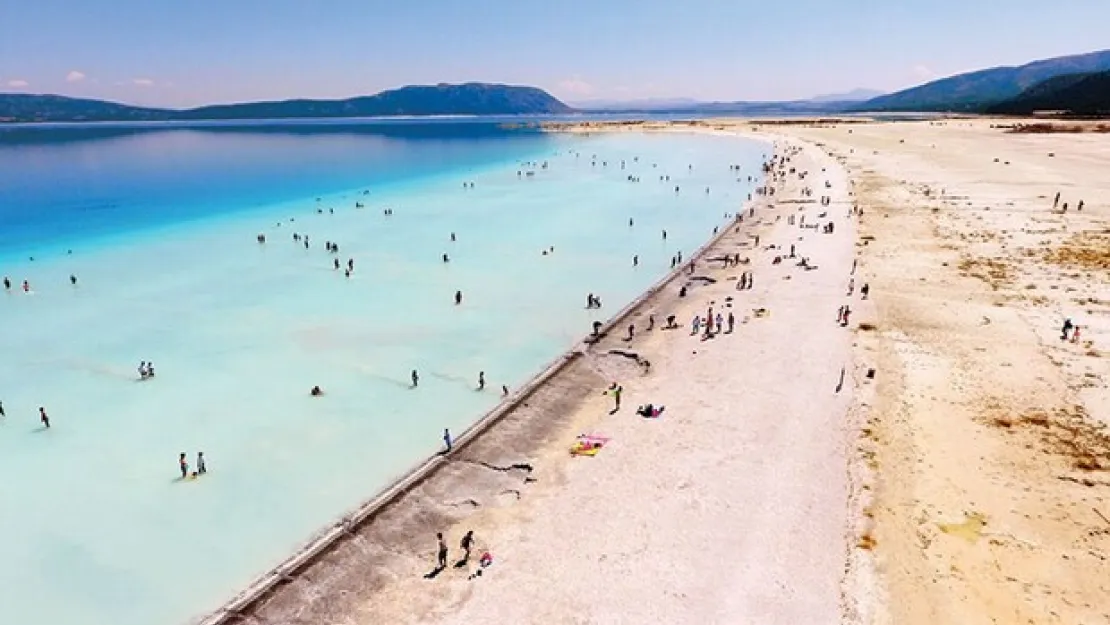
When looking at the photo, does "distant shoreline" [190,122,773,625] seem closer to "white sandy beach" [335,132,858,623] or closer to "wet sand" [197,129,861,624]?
"wet sand" [197,129,861,624]

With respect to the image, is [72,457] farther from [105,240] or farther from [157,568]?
[105,240]

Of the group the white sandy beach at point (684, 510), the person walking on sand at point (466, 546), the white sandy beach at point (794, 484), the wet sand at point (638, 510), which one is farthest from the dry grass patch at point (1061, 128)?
the person walking on sand at point (466, 546)

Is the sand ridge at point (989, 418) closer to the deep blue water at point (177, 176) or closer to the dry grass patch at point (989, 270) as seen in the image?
the dry grass patch at point (989, 270)

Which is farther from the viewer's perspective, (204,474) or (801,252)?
(801,252)

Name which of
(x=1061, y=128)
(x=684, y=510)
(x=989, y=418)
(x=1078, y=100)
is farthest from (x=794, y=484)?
(x=1078, y=100)

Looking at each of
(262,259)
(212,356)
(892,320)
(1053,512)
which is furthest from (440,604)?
(262,259)
